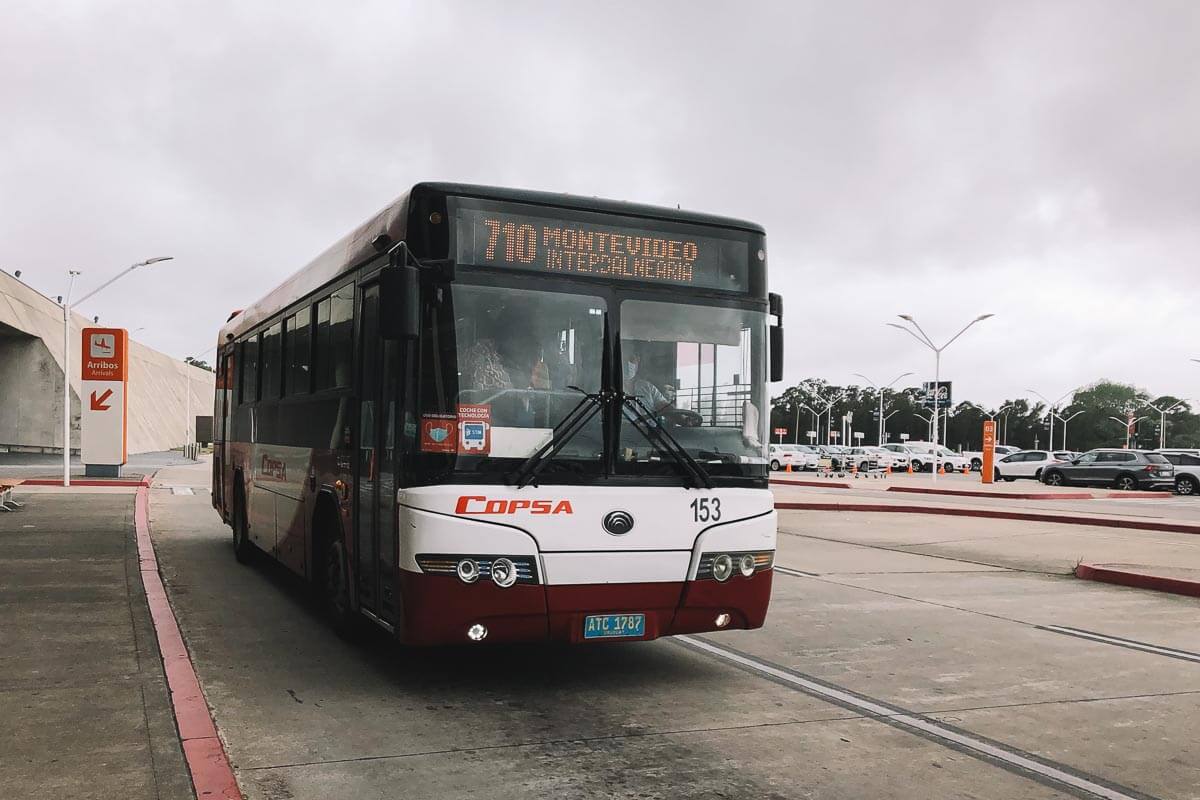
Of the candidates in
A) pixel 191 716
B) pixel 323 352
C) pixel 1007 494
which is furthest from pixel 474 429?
pixel 1007 494

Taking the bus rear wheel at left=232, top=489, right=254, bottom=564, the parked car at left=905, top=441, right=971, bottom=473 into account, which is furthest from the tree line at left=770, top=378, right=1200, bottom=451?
the bus rear wheel at left=232, top=489, right=254, bottom=564

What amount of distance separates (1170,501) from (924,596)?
28.7m

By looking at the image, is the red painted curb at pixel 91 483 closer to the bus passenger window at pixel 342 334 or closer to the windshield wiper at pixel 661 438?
the bus passenger window at pixel 342 334

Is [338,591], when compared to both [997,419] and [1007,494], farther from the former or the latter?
[997,419]

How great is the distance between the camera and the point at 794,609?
10.6 meters

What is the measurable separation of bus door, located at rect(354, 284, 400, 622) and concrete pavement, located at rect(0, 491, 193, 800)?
141cm

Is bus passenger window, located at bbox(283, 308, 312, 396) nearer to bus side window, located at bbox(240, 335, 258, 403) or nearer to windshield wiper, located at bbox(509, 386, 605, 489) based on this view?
bus side window, located at bbox(240, 335, 258, 403)

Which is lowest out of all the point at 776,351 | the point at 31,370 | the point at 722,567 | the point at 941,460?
the point at 941,460

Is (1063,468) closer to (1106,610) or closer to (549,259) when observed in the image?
(1106,610)

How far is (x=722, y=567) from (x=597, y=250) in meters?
2.16

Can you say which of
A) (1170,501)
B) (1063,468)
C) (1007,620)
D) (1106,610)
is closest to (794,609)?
(1007,620)

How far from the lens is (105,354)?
32.5 meters

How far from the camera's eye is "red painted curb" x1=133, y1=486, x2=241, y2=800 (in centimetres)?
485

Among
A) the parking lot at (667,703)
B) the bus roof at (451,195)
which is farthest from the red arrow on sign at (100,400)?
the bus roof at (451,195)
